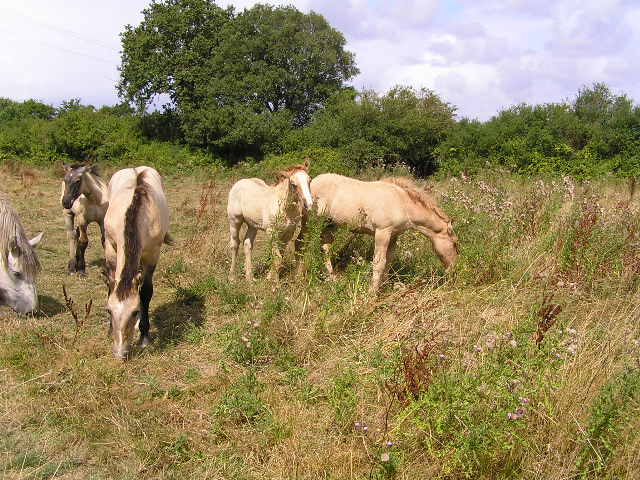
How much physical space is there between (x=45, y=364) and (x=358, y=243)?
4.99m

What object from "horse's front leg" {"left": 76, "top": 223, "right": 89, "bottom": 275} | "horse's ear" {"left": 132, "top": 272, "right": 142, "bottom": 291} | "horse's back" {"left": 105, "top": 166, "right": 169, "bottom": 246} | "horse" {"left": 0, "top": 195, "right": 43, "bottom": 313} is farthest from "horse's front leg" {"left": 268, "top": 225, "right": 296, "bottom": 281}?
"horse's front leg" {"left": 76, "top": 223, "right": 89, "bottom": 275}

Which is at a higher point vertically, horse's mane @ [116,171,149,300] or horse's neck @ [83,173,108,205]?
horse's neck @ [83,173,108,205]

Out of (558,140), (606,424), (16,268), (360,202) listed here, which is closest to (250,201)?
(360,202)

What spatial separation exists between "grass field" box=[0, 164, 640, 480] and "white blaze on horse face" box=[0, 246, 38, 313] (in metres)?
0.16

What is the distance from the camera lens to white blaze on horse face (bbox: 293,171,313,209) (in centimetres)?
718

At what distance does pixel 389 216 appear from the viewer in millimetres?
7105

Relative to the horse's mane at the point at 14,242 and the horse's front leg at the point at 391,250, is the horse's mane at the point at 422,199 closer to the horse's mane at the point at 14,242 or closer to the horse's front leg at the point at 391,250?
the horse's front leg at the point at 391,250

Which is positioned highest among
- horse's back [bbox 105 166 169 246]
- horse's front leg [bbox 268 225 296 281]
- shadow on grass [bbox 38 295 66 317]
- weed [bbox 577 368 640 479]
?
horse's back [bbox 105 166 169 246]

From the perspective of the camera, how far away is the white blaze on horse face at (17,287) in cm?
615

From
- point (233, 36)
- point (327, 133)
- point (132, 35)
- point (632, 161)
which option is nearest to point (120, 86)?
point (132, 35)

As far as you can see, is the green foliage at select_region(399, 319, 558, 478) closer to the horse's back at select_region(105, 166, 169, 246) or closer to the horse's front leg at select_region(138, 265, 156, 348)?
the horse's front leg at select_region(138, 265, 156, 348)

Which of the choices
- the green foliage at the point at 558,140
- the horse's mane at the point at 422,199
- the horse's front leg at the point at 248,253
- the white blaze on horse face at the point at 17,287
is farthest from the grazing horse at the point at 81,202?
the green foliage at the point at 558,140

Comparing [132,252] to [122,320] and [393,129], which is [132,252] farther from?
[393,129]

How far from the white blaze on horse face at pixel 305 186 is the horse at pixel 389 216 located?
0.26 m
